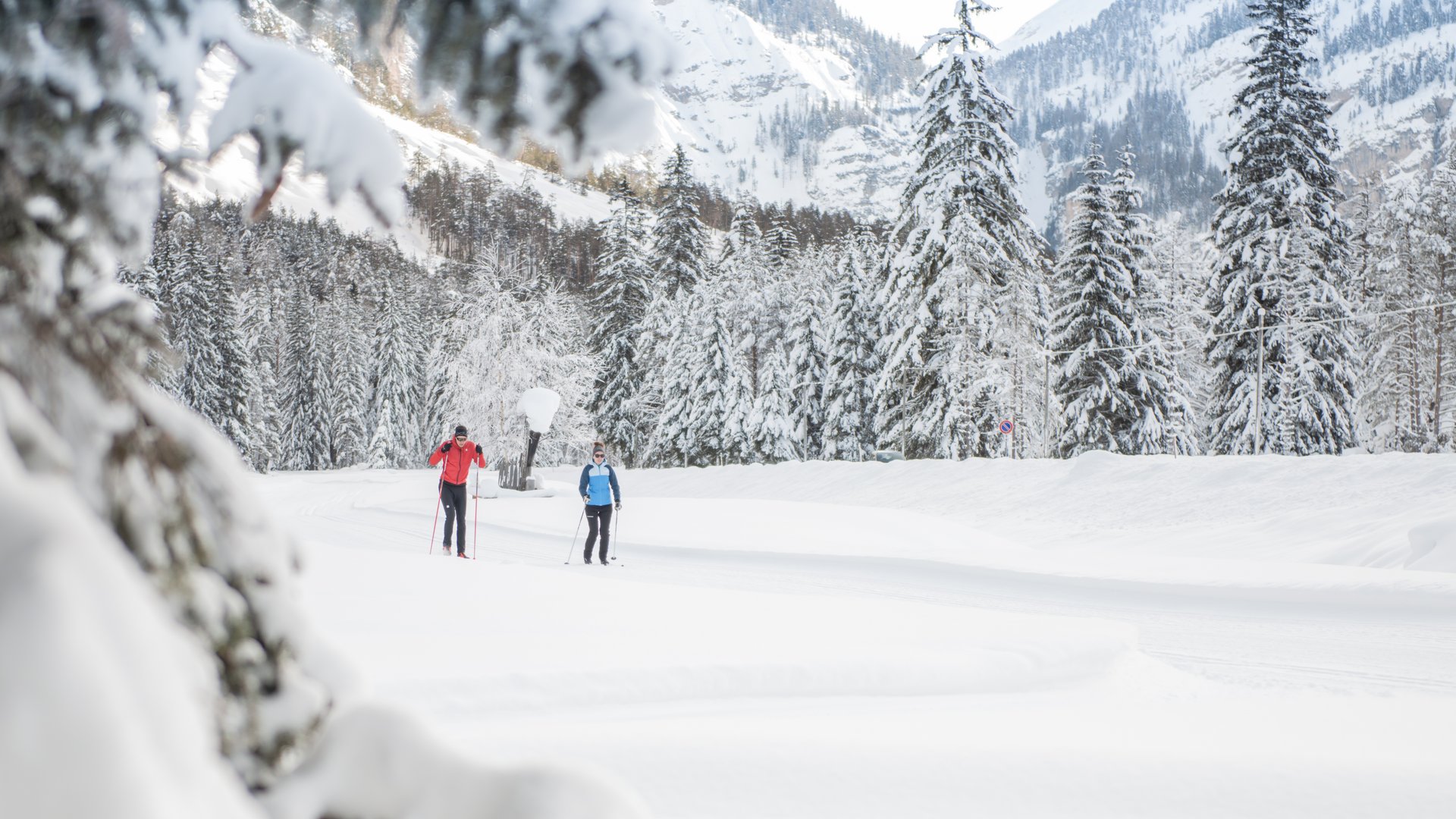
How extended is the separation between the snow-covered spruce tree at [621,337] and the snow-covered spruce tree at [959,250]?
1692 cm

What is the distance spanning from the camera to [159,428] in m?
1.12

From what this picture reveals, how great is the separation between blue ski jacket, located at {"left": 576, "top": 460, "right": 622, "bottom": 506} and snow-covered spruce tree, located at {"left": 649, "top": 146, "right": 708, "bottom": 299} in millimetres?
28334

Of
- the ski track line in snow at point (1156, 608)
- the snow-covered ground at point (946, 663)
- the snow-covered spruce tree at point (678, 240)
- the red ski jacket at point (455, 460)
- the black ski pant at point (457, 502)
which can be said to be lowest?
the ski track line in snow at point (1156, 608)

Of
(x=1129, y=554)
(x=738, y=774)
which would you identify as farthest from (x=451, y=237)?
(x=738, y=774)

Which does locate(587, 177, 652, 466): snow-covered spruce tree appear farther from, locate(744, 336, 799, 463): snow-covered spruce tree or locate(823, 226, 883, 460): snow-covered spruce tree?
locate(823, 226, 883, 460): snow-covered spruce tree

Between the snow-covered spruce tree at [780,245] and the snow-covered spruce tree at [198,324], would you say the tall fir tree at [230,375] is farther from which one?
the snow-covered spruce tree at [780,245]

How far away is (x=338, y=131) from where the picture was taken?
1.28 m

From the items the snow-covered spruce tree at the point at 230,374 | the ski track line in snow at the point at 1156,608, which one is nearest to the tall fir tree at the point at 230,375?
the snow-covered spruce tree at the point at 230,374

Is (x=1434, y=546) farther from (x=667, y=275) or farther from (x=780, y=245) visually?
(x=780, y=245)

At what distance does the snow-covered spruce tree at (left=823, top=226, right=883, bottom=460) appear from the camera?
36.9 m

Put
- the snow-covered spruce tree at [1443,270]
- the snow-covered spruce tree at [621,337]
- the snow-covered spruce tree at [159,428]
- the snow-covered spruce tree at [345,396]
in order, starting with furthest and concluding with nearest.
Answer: the snow-covered spruce tree at [345,396] < the snow-covered spruce tree at [621,337] < the snow-covered spruce tree at [1443,270] < the snow-covered spruce tree at [159,428]

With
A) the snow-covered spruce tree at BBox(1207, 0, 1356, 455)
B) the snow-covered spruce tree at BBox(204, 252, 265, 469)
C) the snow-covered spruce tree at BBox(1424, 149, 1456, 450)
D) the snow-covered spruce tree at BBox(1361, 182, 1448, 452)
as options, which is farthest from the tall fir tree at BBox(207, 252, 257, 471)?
the snow-covered spruce tree at BBox(1424, 149, 1456, 450)

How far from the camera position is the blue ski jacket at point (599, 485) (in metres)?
12.5

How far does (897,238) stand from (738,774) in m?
26.8
